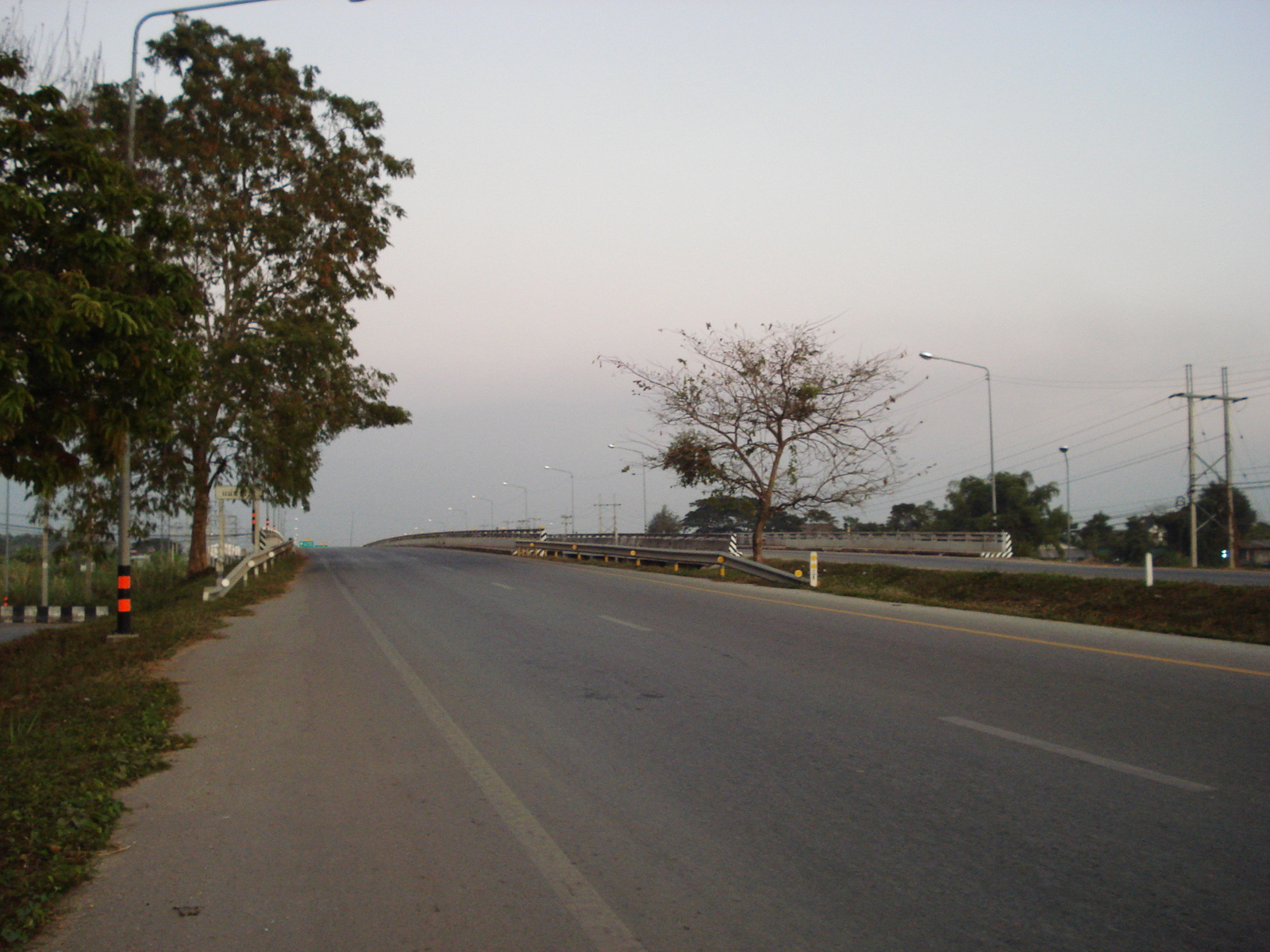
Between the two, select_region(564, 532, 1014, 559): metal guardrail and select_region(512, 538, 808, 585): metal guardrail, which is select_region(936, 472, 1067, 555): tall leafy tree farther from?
select_region(512, 538, 808, 585): metal guardrail

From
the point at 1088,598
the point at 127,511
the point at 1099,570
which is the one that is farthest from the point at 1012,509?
the point at 127,511

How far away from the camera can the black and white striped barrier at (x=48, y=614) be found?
21609 mm

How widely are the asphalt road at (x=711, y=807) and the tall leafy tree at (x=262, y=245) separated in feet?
57.7

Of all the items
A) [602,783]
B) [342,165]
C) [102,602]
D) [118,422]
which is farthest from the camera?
[342,165]

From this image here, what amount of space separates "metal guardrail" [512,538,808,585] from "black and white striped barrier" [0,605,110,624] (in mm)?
16507

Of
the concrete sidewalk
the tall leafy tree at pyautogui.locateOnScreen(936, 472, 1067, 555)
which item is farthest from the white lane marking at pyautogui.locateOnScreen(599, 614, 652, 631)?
the tall leafy tree at pyautogui.locateOnScreen(936, 472, 1067, 555)

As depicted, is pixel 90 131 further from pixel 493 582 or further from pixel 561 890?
pixel 493 582

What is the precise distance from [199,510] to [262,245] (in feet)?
28.0

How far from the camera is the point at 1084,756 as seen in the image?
22.7 feet

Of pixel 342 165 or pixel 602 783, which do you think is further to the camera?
pixel 342 165

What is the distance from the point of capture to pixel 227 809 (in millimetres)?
6148

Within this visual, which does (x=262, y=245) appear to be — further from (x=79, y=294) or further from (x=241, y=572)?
(x=79, y=294)

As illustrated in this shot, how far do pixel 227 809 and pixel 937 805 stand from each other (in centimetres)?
438

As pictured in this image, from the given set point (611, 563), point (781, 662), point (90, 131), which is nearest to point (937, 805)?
point (781, 662)
